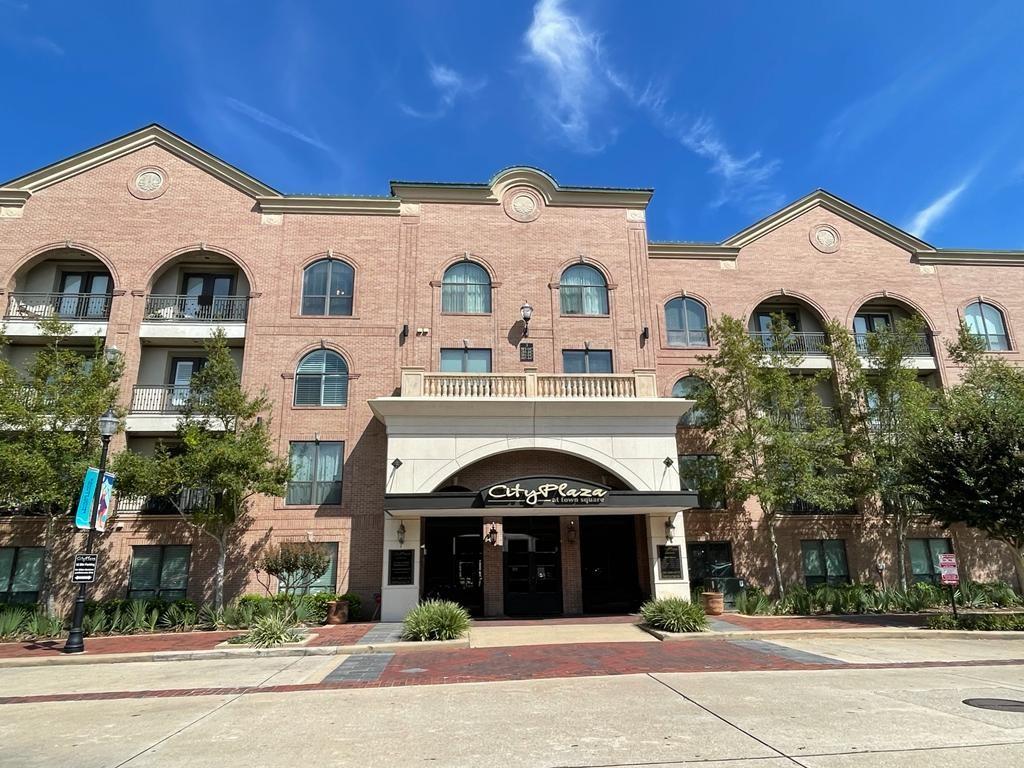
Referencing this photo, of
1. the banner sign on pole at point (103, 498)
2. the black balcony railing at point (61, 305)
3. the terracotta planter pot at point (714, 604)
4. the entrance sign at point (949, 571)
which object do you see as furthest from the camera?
the black balcony railing at point (61, 305)

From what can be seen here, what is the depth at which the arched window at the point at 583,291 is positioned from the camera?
23.4m

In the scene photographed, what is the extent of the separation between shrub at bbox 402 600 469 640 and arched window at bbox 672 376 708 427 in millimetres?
11008

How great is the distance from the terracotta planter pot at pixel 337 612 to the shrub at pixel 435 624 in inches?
169

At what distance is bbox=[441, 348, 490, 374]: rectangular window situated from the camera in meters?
22.3

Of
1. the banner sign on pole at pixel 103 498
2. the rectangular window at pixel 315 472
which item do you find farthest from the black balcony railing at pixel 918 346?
the banner sign on pole at pixel 103 498

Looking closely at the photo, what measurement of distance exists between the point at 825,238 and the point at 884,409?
8.19 meters

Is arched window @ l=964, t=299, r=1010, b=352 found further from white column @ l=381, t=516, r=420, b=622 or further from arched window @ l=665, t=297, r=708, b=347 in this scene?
white column @ l=381, t=516, r=420, b=622

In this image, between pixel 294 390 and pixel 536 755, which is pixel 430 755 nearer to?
pixel 536 755

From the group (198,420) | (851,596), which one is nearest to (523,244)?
(198,420)

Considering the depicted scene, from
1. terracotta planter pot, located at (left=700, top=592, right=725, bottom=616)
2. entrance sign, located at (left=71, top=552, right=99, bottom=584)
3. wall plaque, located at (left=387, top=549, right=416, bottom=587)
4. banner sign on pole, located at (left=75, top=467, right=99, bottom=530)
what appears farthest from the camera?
terracotta planter pot, located at (left=700, top=592, right=725, bottom=616)

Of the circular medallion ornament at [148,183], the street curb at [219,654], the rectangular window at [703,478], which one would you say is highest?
the circular medallion ornament at [148,183]

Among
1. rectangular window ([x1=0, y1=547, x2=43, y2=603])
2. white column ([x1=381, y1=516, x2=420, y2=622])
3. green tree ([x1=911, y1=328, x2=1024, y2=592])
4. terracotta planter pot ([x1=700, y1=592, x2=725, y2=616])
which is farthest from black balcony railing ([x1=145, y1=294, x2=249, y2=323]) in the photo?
green tree ([x1=911, y1=328, x2=1024, y2=592])

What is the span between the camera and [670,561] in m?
18.9

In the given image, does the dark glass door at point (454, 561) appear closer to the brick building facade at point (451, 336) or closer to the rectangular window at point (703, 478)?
the brick building facade at point (451, 336)
